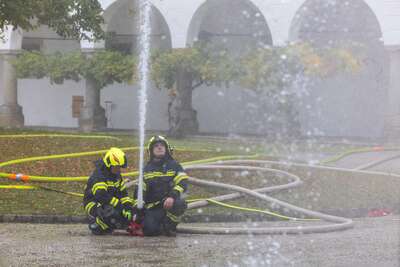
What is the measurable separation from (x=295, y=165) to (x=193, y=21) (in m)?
13.7

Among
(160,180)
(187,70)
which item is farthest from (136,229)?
(187,70)

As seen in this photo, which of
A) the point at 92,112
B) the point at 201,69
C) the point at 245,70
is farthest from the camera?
the point at 92,112

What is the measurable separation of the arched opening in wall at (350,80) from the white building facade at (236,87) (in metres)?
→ 0.03

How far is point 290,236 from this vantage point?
11.1 metres

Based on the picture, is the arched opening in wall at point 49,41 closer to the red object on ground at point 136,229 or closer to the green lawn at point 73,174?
the green lawn at point 73,174

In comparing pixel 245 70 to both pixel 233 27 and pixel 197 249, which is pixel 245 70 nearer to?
pixel 233 27

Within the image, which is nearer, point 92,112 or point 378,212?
point 378,212

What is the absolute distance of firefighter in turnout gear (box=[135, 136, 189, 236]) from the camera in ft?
36.4

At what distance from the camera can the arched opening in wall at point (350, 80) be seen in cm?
2969

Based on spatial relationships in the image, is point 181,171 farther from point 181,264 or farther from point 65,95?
point 65,95

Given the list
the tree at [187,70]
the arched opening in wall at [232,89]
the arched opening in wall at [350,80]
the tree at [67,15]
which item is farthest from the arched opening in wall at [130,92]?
the tree at [67,15]

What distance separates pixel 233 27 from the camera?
32.2 metres

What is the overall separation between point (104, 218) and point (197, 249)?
5.19 feet

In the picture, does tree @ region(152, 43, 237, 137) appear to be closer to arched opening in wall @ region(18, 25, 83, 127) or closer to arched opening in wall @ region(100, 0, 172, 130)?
arched opening in wall @ region(100, 0, 172, 130)
